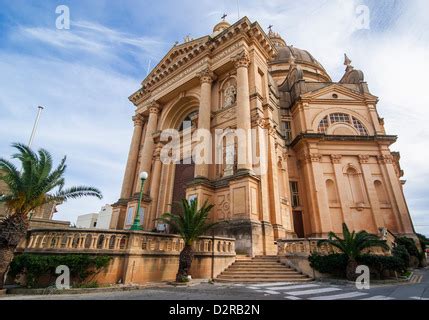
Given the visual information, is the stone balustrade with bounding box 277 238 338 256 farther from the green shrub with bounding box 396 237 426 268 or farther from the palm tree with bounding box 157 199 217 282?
the green shrub with bounding box 396 237 426 268

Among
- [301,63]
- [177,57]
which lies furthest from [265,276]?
[301,63]

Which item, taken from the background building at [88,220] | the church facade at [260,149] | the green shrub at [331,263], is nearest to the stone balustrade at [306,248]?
the green shrub at [331,263]

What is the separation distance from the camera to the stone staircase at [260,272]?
8461 mm

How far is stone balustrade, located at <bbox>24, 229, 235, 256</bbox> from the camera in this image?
23.3ft

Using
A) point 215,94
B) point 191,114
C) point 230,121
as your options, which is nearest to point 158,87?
point 191,114

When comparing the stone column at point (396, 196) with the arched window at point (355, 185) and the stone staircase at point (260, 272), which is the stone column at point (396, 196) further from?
the stone staircase at point (260, 272)

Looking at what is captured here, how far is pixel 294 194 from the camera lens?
19703 mm

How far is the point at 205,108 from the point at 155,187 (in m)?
7.78

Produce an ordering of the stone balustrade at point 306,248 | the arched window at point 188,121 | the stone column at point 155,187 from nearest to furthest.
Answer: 1. the stone balustrade at point 306,248
2. the stone column at point 155,187
3. the arched window at point 188,121

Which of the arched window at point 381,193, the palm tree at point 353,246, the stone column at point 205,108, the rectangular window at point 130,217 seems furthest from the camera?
the arched window at point 381,193

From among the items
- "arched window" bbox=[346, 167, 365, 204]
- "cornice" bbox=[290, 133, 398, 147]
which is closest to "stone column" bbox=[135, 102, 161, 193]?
"cornice" bbox=[290, 133, 398, 147]

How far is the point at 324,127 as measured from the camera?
21375 mm

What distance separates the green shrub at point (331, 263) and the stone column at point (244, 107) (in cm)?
571
